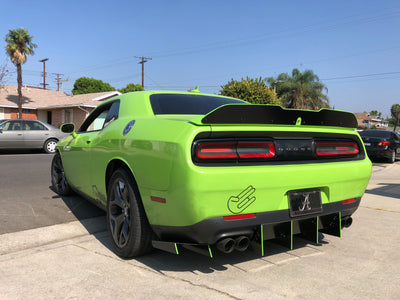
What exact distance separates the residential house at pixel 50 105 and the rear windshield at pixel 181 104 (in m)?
27.6

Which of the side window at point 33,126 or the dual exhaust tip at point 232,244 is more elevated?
the side window at point 33,126

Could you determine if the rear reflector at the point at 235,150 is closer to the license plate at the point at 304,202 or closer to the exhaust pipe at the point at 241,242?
the license plate at the point at 304,202

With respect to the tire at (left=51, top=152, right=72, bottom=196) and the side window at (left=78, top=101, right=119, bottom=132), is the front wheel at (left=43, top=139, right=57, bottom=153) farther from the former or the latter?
the side window at (left=78, top=101, right=119, bottom=132)

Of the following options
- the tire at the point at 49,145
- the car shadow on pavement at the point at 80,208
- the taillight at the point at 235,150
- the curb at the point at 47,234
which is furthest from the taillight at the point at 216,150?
the tire at the point at 49,145

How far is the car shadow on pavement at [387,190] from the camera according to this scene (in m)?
6.28

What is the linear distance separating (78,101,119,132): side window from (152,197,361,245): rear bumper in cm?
156

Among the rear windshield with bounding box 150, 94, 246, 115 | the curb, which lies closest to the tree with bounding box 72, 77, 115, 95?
the curb

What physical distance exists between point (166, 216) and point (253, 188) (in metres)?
0.65

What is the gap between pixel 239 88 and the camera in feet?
87.7

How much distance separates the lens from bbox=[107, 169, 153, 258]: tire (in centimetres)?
276

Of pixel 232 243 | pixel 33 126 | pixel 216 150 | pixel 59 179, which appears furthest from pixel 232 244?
pixel 33 126

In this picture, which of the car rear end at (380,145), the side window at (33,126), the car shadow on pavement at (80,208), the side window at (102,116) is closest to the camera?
the side window at (102,116)

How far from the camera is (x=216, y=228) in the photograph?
93.0 inches

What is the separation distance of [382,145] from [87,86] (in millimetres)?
69117
